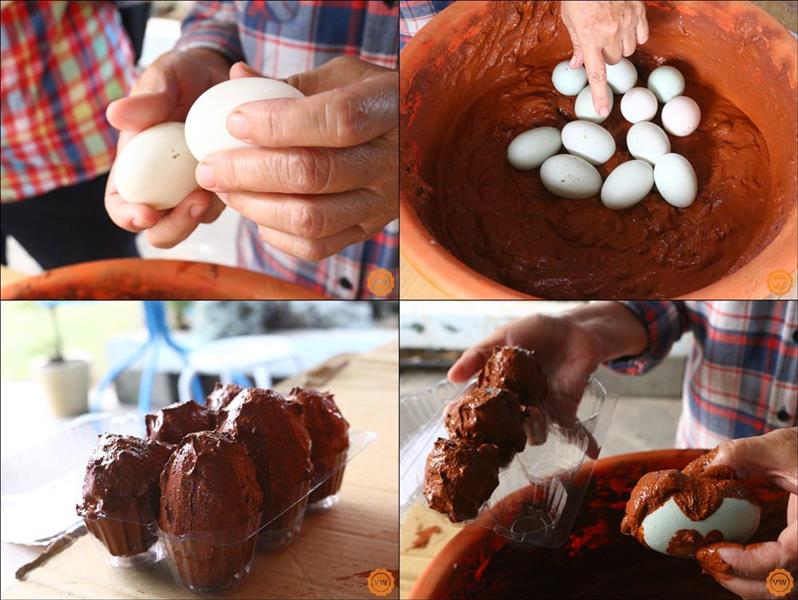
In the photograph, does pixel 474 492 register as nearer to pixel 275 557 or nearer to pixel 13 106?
pixel 275 557

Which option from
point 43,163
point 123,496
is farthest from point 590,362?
point 43,163

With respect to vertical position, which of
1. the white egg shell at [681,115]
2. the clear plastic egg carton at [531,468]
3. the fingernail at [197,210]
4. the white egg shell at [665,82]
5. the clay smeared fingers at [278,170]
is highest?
the white egg shell at [665,82]

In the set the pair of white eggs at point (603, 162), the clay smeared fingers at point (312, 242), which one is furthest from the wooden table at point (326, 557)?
the pair of white eggs at point (603, 162)

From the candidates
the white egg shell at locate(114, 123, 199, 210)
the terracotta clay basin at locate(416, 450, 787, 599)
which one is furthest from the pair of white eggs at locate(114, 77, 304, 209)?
the terracotta clay basin at locate(416, 450, 787, 599)

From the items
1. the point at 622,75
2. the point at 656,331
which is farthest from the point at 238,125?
the point at 656,331

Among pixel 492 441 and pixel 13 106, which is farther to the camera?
pixel 13 106

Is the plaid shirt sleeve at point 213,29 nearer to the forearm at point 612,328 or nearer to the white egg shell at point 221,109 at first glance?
the white egg shell at point 221,109
